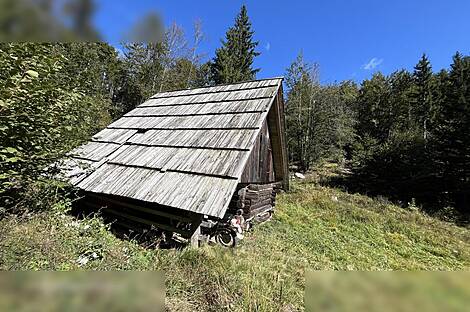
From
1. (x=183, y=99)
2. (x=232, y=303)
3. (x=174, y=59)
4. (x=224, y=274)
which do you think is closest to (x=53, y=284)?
(x=232, y=303)

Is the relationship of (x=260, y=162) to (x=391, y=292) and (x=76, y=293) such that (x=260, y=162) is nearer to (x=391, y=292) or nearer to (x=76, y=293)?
(x=76, y=293)

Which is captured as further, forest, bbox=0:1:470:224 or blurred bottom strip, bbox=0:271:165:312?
forest, bbox=0:1:470:224

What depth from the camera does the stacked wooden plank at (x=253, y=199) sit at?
9.12 meters

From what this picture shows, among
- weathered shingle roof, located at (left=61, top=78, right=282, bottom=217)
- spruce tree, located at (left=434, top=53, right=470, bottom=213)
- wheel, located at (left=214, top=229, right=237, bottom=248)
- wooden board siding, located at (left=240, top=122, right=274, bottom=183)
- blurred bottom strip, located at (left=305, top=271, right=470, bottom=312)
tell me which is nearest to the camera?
blurred bottom strip, located at (left=305, top=271, right=470, bottom=312)

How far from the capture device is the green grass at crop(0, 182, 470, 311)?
305 cm

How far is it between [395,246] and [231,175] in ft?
26.0

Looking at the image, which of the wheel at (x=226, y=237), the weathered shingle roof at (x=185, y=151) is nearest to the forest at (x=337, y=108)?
the weathered shingle roof at (x=185, y=151)

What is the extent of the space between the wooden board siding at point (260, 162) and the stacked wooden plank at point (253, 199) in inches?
21.2

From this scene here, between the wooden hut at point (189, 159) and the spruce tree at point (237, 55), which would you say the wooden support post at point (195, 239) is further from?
the spruce tree at point (237, 55)

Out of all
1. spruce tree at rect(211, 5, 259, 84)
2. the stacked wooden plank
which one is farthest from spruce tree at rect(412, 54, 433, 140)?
the stacked wooden plank

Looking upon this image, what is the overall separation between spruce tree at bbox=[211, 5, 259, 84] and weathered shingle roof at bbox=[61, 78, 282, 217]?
70.2ft

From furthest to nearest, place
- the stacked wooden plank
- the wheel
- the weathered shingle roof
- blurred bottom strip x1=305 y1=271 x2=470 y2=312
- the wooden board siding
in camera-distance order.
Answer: the stacked wooden plank, the wooden board siding, the wheel, the weathered shingle roof, blurred bottom strip x1=305 y1=271 x2=470 y2=312

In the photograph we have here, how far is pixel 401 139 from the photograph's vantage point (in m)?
25.6

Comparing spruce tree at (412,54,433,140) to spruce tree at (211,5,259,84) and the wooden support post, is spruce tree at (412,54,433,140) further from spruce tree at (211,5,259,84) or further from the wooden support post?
the wooden support post
